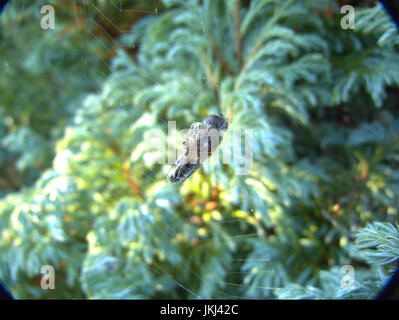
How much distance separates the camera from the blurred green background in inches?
49.3

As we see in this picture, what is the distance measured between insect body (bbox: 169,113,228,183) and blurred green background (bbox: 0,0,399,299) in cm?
17

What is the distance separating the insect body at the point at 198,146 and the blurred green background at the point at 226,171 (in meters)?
0.17

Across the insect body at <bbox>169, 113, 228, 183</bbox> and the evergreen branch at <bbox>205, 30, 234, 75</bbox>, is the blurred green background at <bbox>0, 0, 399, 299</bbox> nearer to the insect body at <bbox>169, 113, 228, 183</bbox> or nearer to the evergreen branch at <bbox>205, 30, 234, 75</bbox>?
the evergreen branch at <bbox>205, 30, 234, 75</bbox>

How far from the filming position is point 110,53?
1736 mm

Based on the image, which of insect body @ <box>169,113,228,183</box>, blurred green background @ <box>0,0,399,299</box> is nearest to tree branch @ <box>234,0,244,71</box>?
blurred green background @ <box>0,0,399,299</box>

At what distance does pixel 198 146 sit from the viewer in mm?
893

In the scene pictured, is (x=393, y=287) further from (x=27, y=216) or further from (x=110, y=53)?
(x=110, y=53)

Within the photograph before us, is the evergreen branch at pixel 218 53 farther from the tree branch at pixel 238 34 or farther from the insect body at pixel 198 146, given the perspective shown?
the insect body at pixel 198 146

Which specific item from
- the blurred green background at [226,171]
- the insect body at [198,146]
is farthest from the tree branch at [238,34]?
the insect body at [198,146]

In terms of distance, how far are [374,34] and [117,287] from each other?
1.27m

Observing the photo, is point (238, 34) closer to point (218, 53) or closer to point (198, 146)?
point (218, 53)

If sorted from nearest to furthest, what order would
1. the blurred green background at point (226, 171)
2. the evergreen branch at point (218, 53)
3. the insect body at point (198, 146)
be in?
the insect body at point (198, 146), the blurred green background at point (226, 171), the evergreen branch at point (218, 53)

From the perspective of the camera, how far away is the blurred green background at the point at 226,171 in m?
1.25

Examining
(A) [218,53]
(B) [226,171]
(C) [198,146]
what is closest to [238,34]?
(A) [218,53]
